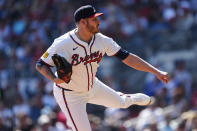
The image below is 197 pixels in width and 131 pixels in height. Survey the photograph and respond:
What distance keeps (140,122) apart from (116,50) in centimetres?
326

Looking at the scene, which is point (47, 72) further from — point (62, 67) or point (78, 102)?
point (78, 102)

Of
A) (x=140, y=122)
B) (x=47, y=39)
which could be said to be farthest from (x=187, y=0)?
(x=140, y=122)

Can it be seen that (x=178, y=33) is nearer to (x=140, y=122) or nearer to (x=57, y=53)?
(x=140, y=122)

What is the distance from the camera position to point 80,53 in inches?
298

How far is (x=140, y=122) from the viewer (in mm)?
10906

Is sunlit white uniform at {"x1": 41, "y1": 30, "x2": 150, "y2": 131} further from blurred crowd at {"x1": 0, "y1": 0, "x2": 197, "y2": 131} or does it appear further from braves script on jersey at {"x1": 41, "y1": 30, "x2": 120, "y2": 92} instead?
blurred crowd at {"x1": 0, "y1": 0, "x2": 197, "y2": 131}

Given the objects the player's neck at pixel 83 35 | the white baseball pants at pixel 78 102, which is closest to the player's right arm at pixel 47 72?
the white baseball pants at pixel 78 102

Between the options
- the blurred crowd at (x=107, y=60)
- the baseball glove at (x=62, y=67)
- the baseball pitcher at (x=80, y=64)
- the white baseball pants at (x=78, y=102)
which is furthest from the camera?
the blurred crowd at (x=107, y=60)

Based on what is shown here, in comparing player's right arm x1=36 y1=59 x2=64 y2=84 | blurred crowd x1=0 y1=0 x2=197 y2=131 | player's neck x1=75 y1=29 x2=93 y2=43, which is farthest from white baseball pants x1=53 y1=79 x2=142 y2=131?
blurred crowd x1=0 y1=0 x2=197 y2=131

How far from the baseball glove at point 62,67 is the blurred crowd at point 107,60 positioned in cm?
313

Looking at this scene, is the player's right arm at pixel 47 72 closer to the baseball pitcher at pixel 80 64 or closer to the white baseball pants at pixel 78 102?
the baseball pitcher at pixel 80 64

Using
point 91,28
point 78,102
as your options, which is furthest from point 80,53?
point 78,102

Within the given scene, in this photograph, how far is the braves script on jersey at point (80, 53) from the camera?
7.46 m

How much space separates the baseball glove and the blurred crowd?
313cm
